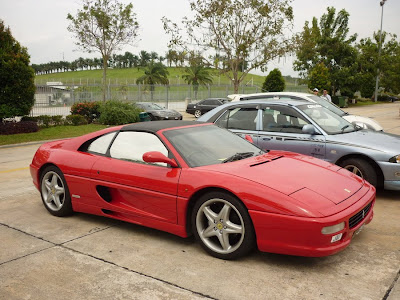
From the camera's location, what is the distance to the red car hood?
3.71 m

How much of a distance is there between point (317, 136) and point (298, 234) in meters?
3.36

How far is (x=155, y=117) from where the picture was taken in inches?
942

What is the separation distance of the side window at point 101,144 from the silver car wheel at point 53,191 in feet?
1.95

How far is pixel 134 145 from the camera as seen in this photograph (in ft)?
15.5

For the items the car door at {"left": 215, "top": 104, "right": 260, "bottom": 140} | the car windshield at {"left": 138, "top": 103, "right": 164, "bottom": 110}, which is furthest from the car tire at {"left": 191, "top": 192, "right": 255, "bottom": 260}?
the car windshield at {"left": 138, "top": 103, "right": 164, "bottom": 110}

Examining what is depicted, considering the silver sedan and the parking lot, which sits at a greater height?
the silver sedan

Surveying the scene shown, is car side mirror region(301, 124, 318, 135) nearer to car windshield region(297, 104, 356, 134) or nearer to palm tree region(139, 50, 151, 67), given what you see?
car windshield region(297, 104, 356, 134)

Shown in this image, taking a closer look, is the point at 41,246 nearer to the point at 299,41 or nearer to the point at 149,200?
the point at 149,200

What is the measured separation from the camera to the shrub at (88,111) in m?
21.9

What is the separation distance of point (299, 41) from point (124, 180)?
2531 centimetres

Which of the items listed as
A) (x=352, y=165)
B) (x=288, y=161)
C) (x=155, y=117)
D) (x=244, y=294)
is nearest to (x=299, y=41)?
(x=155, y=117)

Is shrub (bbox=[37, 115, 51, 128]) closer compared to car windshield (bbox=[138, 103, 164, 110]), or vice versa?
shrub (bbox=[37, 115, 51, 128])

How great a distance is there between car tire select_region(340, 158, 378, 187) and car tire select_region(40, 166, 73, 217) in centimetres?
405

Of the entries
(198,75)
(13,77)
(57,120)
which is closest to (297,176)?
(13,77)
